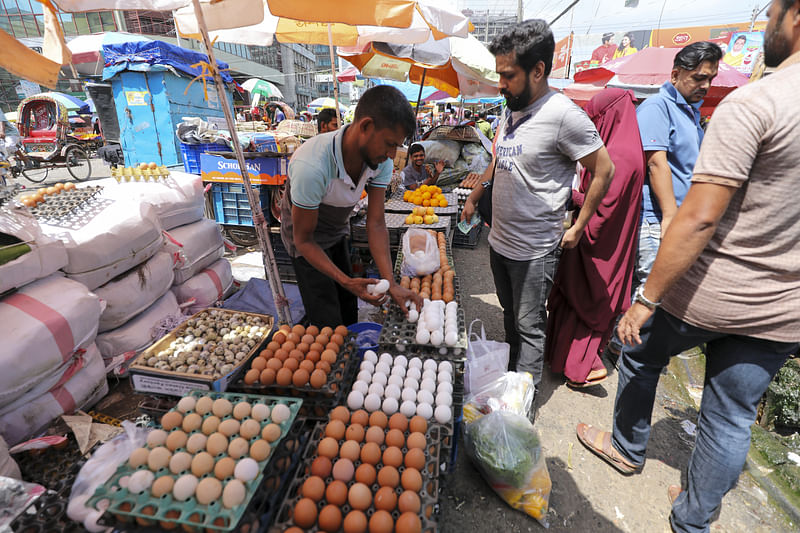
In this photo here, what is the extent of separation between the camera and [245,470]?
1165 mm

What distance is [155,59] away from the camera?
9.21m

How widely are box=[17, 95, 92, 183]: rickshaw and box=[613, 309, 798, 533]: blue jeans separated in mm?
14735

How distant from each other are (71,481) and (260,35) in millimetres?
5483

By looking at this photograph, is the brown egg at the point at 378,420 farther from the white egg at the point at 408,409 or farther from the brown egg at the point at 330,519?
the brown egg at the point at 330,519

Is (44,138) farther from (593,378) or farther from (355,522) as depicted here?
(593,378)

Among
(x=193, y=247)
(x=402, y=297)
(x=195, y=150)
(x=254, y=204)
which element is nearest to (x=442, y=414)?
(x=402, y=297)

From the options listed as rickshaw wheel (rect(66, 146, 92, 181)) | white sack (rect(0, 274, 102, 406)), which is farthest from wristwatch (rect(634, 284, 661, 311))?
rickshaw wheel (rect(66, 146, 92, 181))

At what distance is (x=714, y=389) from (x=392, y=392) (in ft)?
4.89

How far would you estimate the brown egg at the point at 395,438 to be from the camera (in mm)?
1381

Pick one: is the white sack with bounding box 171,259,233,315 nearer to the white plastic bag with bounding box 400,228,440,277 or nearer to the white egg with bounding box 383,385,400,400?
the white plastic bag with bounding box 400,228,440,277

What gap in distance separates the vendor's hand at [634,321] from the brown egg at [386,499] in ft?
4.19

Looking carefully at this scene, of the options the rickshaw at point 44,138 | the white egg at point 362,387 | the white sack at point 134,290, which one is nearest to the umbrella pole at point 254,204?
the white sack at point 134,290

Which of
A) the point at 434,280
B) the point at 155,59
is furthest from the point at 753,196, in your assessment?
the point at 155,59

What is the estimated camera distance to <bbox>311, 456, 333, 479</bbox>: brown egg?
1.25 metres
